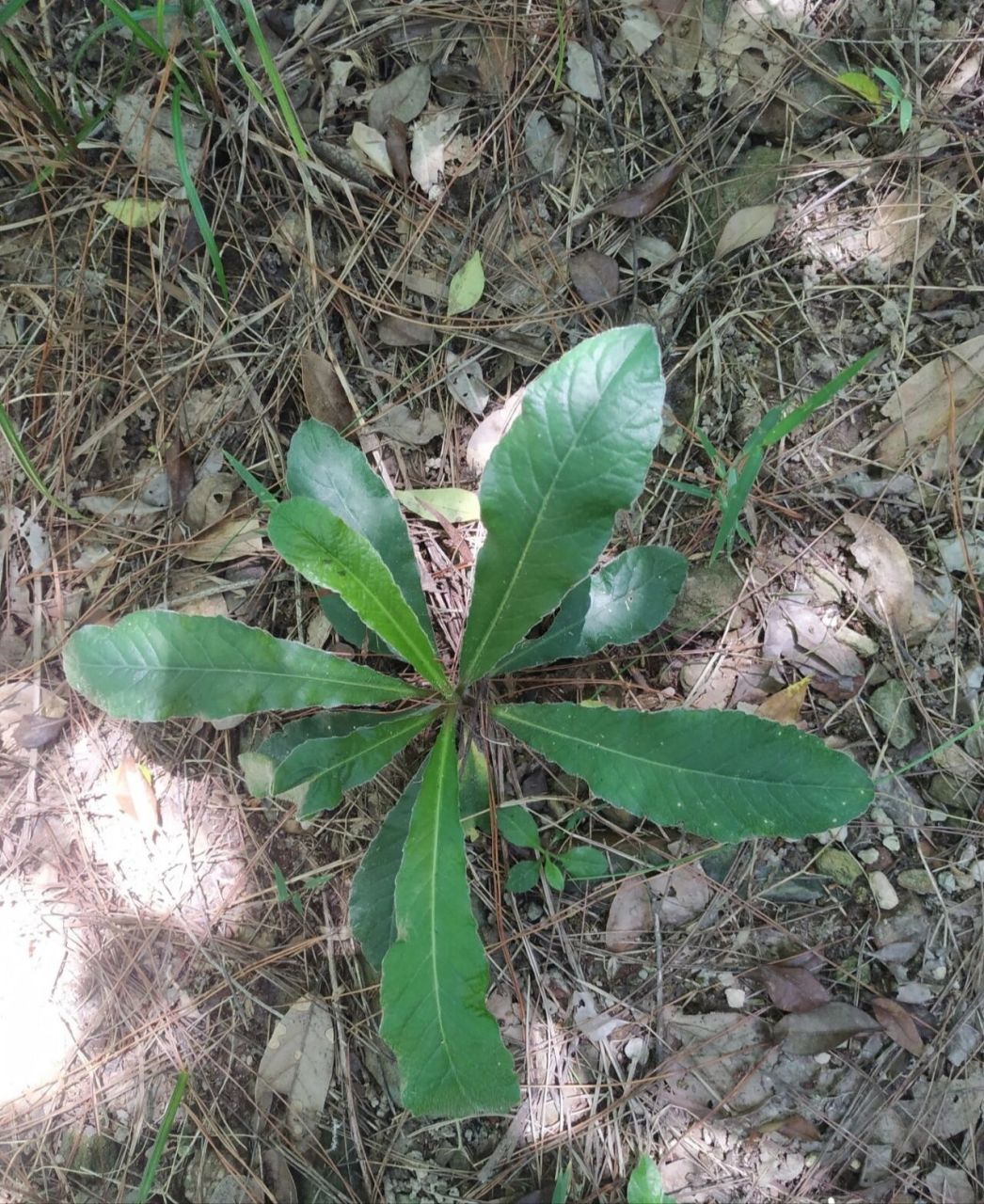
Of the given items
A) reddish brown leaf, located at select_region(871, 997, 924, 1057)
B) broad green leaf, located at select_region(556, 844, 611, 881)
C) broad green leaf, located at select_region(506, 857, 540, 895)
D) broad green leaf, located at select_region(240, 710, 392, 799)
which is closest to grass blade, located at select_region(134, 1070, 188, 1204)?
broad green leaf, located at select_region(240, 710, 392, 799)

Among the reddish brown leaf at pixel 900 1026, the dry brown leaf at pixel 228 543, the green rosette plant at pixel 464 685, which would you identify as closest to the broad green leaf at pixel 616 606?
the green rosette plant at pixel 464 685

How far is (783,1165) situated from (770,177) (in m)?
1.85

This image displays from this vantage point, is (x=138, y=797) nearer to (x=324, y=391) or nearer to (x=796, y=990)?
(x=324, y=391)

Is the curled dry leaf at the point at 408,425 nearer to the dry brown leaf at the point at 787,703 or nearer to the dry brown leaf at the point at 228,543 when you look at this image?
the dry brown leaf at the point at 228,543

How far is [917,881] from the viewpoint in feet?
5.08

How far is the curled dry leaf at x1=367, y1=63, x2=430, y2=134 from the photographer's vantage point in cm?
172

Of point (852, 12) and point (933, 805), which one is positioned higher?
point (852, 12)

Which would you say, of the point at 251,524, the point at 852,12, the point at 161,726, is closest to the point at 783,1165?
the point at 161,726

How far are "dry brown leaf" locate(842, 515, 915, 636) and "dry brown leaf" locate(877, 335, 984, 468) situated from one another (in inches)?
5.8

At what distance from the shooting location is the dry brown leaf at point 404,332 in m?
1.72

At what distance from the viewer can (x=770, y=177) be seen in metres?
1.68

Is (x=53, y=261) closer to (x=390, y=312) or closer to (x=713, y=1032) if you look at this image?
(x=390, y=312)

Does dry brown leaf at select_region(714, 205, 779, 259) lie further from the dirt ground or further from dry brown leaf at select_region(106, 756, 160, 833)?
dry brown leaf at select_region(106, 756, 160, 833)

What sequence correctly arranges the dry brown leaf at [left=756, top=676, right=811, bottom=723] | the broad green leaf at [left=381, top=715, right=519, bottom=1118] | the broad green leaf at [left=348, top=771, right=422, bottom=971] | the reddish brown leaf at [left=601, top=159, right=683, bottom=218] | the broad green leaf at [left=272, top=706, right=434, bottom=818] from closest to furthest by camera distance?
1. the broad green leaf at [left=381, top=715, right=519, bottom=1118]
2. the broad green leaf at [left=272, top=706, right=434, bottom=818]
3. the broad green leaf at [left=348, top=771, right=422, bottom=971]
4. the dry brown leaf at [left=756, top=676, right=811, bottom=723]
5. the reddish brown leaf at [left=601, top=159, right=683, bottom=218]
